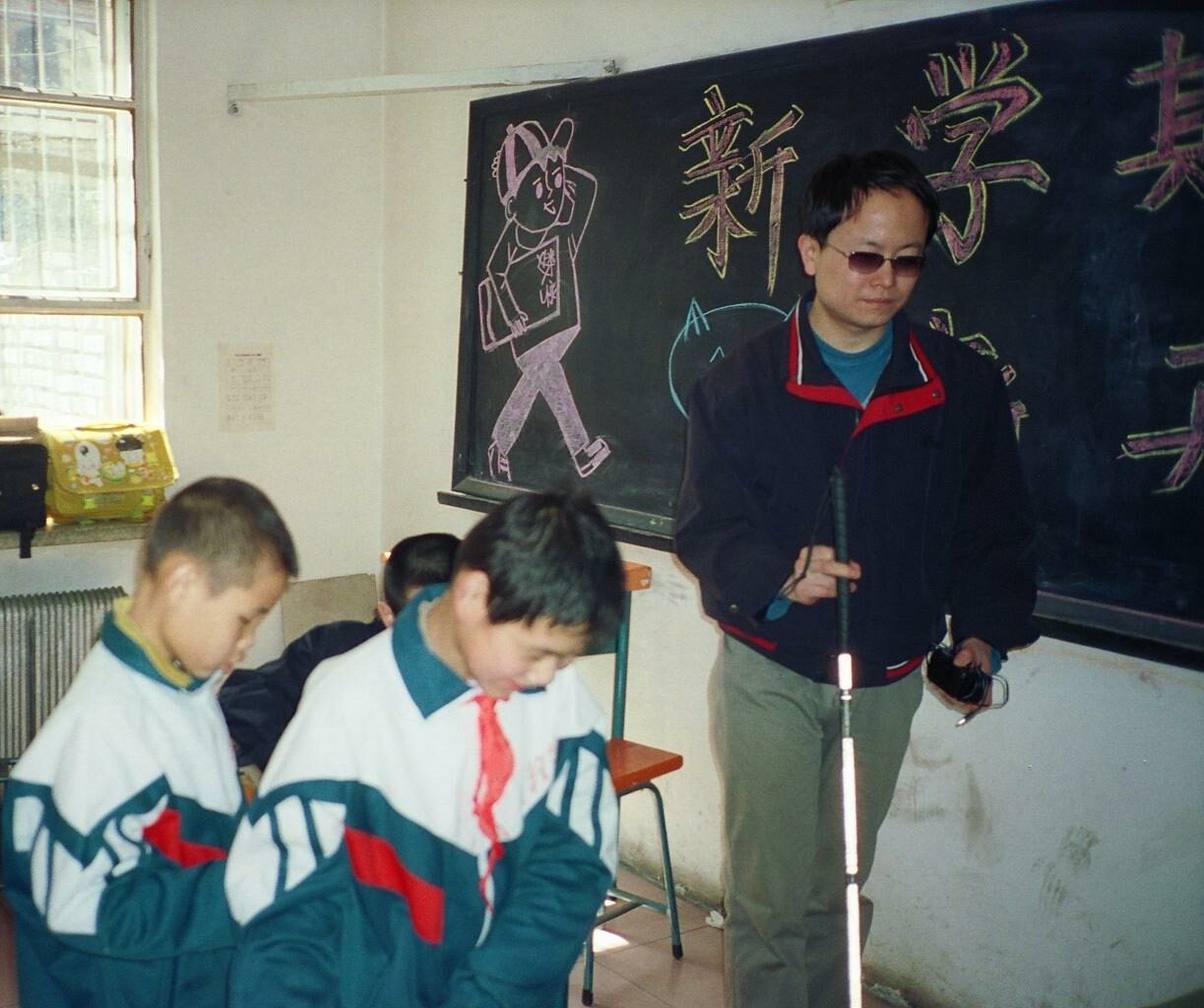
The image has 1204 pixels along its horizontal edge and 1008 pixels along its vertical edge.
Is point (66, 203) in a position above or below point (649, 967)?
above

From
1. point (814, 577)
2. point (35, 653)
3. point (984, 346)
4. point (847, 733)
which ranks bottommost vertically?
point (35, 653)

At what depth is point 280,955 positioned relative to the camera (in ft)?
3.92

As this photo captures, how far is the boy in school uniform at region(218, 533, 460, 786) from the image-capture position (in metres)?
2.26

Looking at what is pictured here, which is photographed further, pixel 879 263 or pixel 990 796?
pixel 990 796

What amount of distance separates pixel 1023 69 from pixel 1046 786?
1387mm

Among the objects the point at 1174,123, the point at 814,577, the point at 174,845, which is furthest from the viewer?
the point at 1174,123

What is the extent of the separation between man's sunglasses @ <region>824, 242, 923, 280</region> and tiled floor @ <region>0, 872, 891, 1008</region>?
1.74 meters

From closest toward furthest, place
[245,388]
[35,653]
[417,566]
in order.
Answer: [417,566]
[35,653]
[245,388]

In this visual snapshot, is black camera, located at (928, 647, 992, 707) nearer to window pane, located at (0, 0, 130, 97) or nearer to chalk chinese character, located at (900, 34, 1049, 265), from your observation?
chalk chinese character, located at (900, 34, 1049, 265)

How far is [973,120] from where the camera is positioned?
8.00ft

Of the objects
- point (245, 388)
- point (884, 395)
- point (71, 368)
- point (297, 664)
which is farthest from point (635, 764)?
point (71, 368)

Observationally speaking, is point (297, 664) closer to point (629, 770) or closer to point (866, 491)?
point (629, 770)

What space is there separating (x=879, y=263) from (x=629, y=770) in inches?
48.7

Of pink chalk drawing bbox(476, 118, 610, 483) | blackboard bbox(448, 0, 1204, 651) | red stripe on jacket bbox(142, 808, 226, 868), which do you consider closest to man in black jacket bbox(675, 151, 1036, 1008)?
blackboard bbox(448, 0, 1204, 651)
